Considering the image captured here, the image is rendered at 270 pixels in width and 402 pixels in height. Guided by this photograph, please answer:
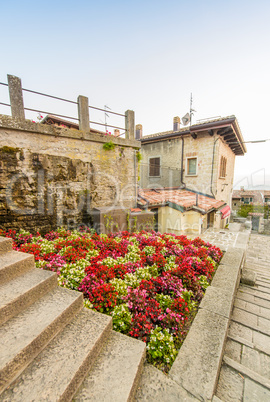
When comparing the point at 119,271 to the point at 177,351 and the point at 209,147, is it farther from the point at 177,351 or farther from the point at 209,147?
the point at 209,147

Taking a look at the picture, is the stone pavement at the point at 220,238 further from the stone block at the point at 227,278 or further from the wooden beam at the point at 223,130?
the wooden beam at the point at 223,130

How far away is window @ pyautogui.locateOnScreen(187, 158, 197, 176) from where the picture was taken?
12.3 m

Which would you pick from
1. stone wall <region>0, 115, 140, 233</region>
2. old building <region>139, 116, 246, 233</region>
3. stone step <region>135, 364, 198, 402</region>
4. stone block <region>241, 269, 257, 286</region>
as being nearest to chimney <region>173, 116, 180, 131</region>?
old building <region>139, 116, 246, 233</region>

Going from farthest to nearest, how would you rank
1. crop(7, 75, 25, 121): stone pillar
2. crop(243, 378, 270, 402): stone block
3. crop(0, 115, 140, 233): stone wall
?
1. crop(0, 115, 140, 233): stone wall
2. crop(7, 75, 25, 121): stone pillar
3. crop(243, 378, 270, 402): stone block

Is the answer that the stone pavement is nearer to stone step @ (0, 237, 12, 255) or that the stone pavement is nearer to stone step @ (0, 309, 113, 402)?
stone step @ (0, 309, 113, 402)

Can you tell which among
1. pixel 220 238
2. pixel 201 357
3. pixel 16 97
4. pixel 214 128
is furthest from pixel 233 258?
pixel 214 128

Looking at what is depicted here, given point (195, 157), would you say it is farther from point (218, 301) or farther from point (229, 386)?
point (229, 386)

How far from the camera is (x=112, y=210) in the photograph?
5.85 metres

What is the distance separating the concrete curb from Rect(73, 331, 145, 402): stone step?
0.41 m

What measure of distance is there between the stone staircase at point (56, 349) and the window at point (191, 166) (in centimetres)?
1211

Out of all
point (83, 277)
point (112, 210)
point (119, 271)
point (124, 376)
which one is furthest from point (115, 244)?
point (124, 376)

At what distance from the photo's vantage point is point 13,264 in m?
2.06

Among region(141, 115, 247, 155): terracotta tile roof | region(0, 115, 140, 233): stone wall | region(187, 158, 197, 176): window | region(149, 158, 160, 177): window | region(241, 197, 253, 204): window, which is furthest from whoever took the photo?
region(241, 197, 253, 204): window

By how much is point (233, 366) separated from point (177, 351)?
70 centimetres
